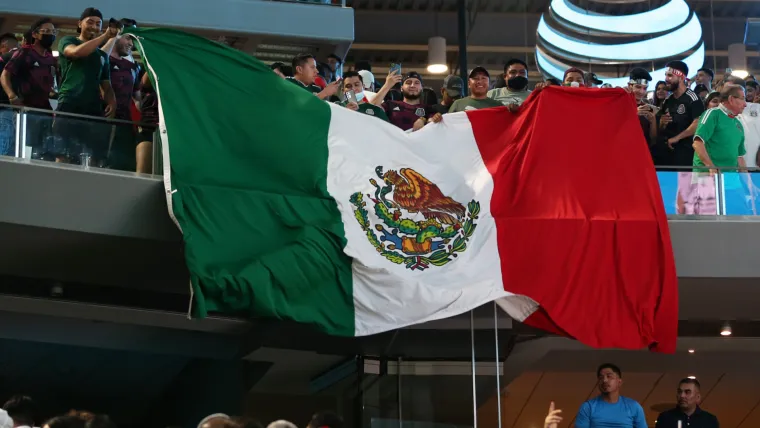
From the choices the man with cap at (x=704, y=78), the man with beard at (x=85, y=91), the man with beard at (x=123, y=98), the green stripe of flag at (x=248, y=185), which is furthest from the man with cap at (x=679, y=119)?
the man with beard at (x=85, y=91)

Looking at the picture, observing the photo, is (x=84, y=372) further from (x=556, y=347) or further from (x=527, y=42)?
(x=527, y=42)

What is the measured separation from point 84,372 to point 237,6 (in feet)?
18.5

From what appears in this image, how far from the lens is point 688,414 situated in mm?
10297

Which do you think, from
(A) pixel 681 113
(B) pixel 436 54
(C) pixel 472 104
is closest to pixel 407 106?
(C) pixel 472 104

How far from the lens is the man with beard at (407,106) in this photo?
1149 centimetres

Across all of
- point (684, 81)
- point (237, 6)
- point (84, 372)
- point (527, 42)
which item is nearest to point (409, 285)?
point (684, 81)

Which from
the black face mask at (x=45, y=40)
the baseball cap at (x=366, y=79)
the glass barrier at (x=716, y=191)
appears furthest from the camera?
the baseball cap at (x=366, y=79)

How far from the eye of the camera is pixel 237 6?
709 inches

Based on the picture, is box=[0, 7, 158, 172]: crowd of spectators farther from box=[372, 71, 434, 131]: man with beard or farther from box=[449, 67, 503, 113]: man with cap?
box=[449, 67, 503, 113]: man with cap

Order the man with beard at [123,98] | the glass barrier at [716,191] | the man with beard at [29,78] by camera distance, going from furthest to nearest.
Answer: the glass barrier at [716,191], the man with beard at [29,78], the man with beard at [123,98]

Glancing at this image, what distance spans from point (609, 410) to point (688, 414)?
94 centimetres

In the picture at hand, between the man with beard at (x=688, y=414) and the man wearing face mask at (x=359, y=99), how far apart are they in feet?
11.2

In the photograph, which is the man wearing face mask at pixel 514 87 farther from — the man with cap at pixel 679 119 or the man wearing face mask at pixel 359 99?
the man with cap at pixel 679 119

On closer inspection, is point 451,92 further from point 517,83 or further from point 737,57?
point 737,57
